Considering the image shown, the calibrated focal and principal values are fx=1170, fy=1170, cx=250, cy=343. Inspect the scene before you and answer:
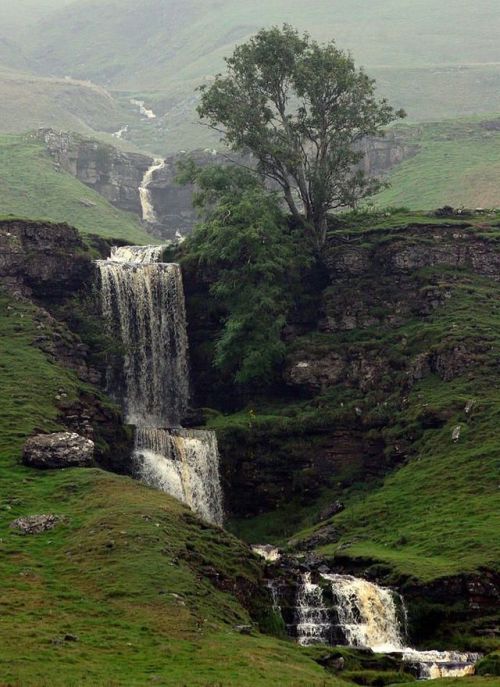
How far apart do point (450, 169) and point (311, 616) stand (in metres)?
106

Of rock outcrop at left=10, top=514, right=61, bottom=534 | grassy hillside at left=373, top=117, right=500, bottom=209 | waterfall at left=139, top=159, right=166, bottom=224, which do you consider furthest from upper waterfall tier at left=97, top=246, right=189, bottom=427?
waterfall at left=139, top=159, right=166, bottom=224

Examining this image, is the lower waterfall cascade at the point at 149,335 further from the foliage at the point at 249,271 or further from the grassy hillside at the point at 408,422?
the grassy hillside at the point at 408,422

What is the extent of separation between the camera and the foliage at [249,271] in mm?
86750

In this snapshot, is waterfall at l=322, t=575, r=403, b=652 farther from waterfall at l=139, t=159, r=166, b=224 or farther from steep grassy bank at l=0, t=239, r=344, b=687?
waterfall at l=139, t=159, r=166, b=224

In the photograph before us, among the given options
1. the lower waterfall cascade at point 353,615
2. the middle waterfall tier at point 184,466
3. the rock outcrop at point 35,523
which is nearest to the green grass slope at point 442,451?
the lower waterfall cascade at point 353,615

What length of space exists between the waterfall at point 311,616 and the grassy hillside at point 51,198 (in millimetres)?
80978

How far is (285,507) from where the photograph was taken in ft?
261

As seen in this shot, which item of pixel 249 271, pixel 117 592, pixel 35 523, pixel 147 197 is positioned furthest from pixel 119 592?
pixel 147 197

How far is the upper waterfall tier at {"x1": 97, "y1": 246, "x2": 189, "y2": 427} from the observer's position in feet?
290

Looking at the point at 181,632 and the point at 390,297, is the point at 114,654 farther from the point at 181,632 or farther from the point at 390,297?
the point at 390,297

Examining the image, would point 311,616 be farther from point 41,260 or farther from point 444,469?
point 41,260

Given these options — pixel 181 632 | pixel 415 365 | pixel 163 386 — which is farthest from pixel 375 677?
pixel 163 386

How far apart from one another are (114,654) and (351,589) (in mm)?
17503

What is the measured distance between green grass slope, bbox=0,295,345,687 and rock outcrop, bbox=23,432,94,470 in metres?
1.00
